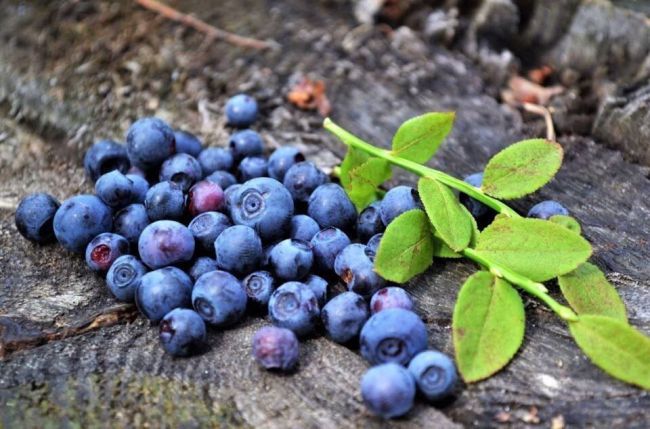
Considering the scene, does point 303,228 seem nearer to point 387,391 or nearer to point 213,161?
point 213,161

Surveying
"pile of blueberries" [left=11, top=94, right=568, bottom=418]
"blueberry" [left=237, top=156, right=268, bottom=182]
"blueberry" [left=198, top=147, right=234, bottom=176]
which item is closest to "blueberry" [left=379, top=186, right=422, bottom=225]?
"pile of blueberries" [left=11, top=94, right=568, bottom=418]

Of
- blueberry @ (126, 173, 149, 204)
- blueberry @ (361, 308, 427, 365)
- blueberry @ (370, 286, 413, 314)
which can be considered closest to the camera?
blueberry @ (361, 308, 427, 365)

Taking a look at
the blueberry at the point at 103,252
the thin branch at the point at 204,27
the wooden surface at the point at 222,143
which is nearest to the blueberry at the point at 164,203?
the blueberry at the point at 103,252

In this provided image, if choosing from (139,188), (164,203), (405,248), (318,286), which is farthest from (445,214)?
(139,188)

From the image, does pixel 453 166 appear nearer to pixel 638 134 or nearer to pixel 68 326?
pixel 638 134

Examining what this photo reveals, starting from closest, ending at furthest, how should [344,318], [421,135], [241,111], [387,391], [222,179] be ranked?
[387,391] < [344,318] < [421,135] < [222,179] < [241,111]

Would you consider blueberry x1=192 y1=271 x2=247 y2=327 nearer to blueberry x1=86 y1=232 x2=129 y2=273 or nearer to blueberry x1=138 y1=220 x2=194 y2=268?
blueberry x1=138 y1=220 x2=194 y2=268
